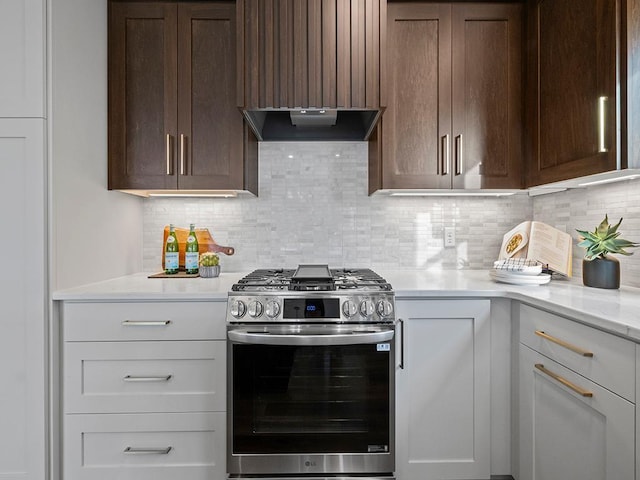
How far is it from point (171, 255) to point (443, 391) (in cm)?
155

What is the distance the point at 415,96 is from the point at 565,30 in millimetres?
669

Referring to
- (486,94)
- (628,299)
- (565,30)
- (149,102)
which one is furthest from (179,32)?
(628,299)

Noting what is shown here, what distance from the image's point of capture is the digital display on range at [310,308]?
1.57 metres

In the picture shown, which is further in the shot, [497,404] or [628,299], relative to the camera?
[497,404]

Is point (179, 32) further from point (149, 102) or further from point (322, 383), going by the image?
point (322, 383)

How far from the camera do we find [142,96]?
199cm

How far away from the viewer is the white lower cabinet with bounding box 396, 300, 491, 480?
5.50ft

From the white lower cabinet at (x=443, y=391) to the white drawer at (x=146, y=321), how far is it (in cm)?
80

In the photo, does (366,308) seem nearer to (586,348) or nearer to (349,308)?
(349,308)

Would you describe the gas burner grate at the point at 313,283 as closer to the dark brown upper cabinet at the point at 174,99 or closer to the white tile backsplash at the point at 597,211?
the dark brown upper cabinet at the point at 174,99

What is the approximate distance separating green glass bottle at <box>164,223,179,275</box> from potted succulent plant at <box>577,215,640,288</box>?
2002mm

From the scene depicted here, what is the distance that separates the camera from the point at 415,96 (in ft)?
6.57

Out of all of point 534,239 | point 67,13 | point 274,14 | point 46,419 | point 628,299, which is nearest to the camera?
point 628,299

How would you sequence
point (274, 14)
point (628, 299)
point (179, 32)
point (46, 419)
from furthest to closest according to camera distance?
point (179, 32) < point (274, 14) < point (46, 419) < point (628, 299)
